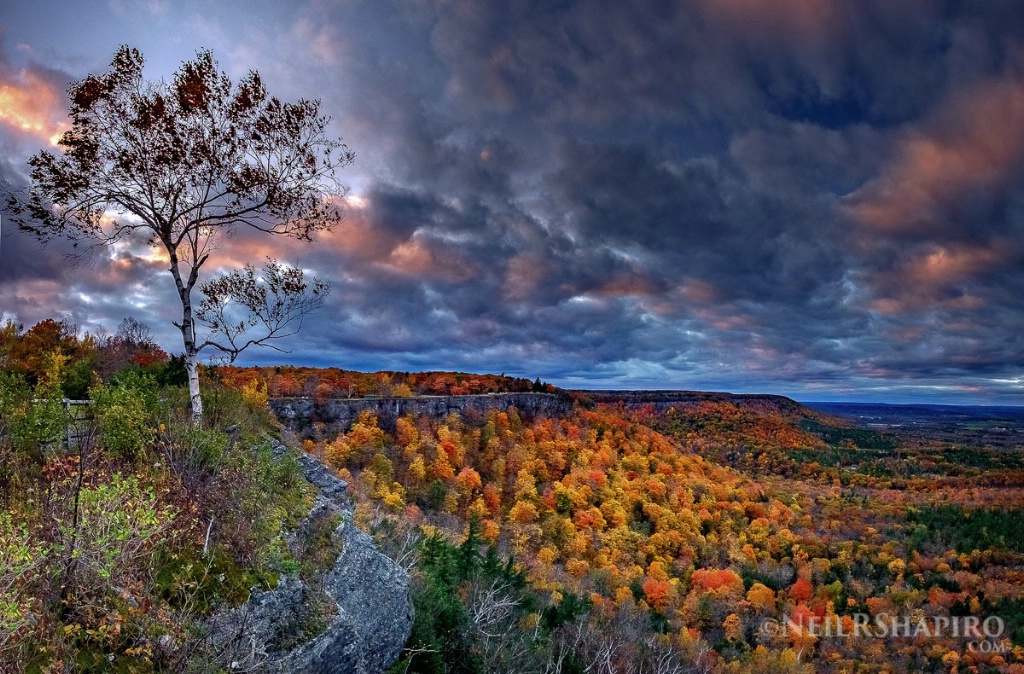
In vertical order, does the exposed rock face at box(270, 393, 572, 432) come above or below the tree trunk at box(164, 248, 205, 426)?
below

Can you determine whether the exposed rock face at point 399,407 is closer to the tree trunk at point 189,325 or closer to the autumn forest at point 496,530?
the autumn forest at point 496,530

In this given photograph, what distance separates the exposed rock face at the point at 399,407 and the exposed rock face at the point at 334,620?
24.8m

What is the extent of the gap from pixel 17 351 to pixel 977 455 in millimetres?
263248

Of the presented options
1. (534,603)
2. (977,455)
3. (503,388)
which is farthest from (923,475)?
(534,603)

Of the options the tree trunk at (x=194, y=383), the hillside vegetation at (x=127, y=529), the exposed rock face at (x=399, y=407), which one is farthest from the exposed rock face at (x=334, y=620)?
the exposed rock face at (x=399, y=407)

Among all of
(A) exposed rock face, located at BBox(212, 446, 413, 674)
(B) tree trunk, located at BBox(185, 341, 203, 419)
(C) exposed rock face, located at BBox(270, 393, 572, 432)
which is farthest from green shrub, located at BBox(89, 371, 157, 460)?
(C) exposed rock face, located at BBox(270, 393, 572, 432)

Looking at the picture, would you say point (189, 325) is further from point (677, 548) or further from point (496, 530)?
point (677, 548)

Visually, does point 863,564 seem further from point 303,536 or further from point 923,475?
point 303,536

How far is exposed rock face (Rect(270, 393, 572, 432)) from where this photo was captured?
164 ft

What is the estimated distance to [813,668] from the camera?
63438 mm

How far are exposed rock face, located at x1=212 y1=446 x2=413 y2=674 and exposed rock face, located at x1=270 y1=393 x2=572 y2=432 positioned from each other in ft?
81.4

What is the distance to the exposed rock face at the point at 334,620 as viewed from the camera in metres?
7.48

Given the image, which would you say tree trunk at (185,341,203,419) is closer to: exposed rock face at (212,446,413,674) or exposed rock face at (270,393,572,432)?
exposed rock face at (212,446,413,674)

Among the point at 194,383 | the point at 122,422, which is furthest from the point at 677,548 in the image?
the point at 122,422
